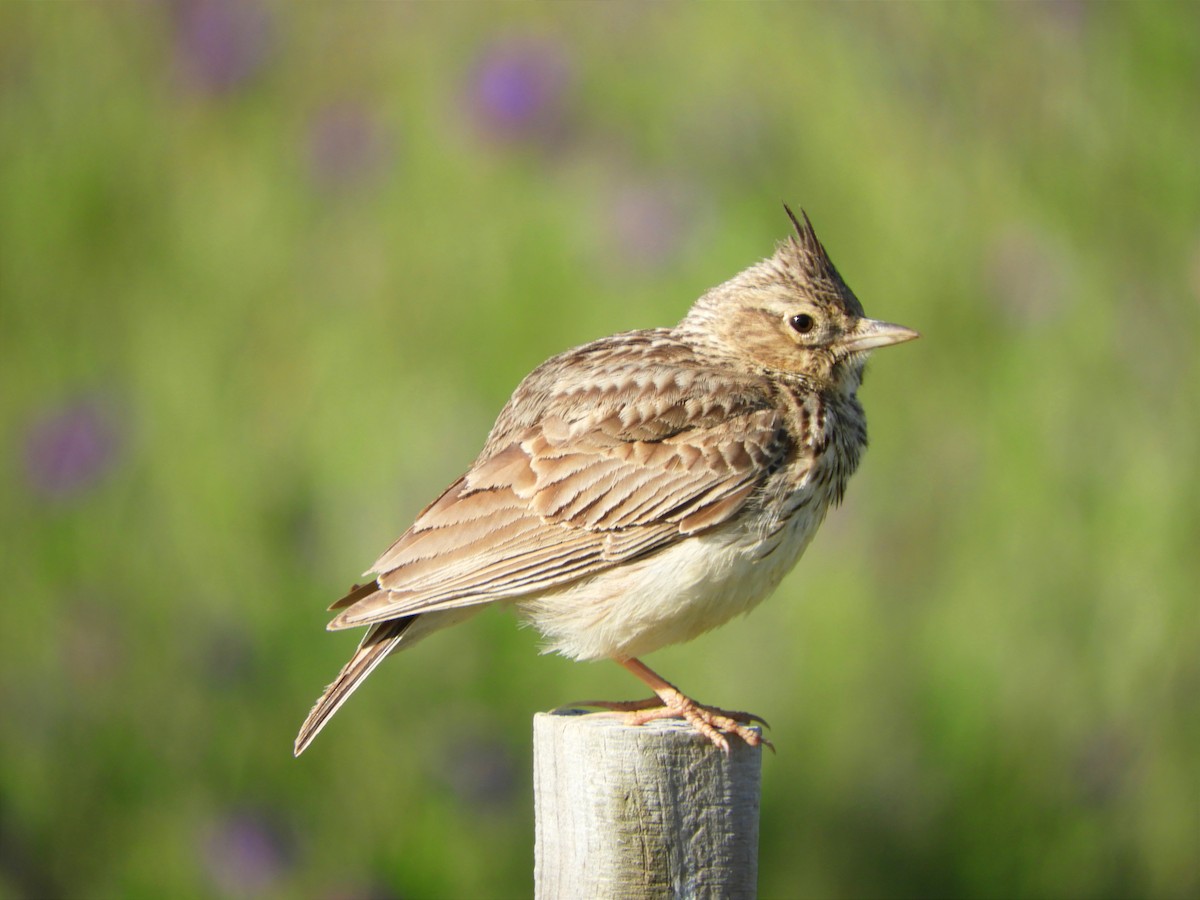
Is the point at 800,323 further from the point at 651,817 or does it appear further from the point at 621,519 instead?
the point at 651,817

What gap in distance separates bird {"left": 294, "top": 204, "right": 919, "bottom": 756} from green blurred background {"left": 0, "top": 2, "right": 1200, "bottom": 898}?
2.20 meters

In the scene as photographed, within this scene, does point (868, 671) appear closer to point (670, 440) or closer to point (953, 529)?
point (953, 529)

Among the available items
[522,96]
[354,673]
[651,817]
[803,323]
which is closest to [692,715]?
[651,817]

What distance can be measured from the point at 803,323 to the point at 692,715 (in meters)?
1.25

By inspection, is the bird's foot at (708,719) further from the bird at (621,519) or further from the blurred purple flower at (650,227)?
the blurred purple flower at (650,227)

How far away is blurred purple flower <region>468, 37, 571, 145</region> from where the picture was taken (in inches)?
281

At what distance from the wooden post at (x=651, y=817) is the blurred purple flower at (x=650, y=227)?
3.91 meters

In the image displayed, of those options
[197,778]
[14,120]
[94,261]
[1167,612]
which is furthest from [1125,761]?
[14,120]

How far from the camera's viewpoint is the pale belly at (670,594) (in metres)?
3.83

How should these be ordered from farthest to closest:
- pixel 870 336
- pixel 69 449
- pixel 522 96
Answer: pixel 522 96
pixel 69 449
pixel 870 336

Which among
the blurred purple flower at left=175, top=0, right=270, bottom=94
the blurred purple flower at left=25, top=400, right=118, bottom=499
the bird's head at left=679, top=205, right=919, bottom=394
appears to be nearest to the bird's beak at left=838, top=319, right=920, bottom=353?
the bird's head at left=679, top=205, right=919, bottom=394

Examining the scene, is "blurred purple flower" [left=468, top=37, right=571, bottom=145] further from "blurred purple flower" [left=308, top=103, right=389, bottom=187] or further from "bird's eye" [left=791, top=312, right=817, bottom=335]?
"bird's eye" [left=791, top=312, right=817, bottom=335]

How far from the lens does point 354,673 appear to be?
376 cm

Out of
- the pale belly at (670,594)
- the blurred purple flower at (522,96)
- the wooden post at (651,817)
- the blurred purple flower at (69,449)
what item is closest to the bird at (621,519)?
the pale belly at (670,594)
